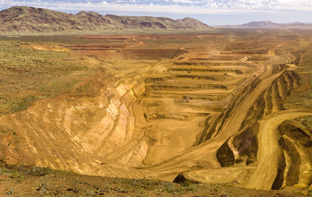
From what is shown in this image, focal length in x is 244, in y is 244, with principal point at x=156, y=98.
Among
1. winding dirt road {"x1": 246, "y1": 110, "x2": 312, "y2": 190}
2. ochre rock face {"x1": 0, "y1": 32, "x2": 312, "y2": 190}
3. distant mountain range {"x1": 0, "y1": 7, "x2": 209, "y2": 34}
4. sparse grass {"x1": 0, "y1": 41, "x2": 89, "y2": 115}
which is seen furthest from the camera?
distant mountain range {"x1": 0, "y1": 7, "x2": 209, "y2": 34}

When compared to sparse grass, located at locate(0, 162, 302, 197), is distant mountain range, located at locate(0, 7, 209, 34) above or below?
above

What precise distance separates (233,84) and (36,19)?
15460cm

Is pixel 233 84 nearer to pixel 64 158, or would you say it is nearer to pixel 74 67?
pixel 74 67

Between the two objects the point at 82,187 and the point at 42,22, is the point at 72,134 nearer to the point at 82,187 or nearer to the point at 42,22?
the point at 82,187

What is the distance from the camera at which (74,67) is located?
4303 centimetres

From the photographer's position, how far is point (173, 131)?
98.9ft

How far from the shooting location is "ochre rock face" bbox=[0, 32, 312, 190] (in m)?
16.8

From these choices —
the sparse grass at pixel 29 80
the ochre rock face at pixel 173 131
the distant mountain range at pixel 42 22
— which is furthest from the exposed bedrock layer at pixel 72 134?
the distant mountain range at pixel 42 22

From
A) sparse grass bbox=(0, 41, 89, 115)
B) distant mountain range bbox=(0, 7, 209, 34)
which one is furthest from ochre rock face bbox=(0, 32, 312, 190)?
distant mountain range bbox=(0, 7, 209, 34)

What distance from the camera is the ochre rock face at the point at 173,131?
55.2 feet

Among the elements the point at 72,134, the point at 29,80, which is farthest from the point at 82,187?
the point at 29,80

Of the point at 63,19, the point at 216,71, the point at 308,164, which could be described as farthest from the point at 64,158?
the point at 63,19

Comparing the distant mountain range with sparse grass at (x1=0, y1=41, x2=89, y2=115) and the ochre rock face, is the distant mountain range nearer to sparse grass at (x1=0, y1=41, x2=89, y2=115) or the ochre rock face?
sparse grass at (x1=0, y1=41, x2=89, y2=115)

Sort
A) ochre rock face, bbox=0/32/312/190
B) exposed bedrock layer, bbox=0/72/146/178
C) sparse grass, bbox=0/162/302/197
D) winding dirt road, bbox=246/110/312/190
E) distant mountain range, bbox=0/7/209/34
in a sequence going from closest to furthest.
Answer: sparse grass, bbox=0/162/302/197 < winding dirt road, bbox=246/110/312/190 < exposed bedrock layer, bbox=0/72/146/178 < ochre rock face, bbox=0/32/312/190 < distant mountain range, bbox=0/7/209/34
